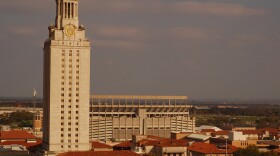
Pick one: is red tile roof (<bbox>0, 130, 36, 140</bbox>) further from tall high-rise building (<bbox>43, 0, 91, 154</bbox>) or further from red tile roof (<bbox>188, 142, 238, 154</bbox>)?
red tile roof (<bbox>188, 142, 238, 154</bbox>)

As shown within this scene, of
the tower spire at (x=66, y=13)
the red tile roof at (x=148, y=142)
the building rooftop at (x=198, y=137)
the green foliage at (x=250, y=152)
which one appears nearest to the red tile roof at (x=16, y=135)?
the red tile roof at (x=148, y=142)

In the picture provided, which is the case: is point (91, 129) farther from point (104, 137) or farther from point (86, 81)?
point (86, 81)

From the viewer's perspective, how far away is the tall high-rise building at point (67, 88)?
337ft

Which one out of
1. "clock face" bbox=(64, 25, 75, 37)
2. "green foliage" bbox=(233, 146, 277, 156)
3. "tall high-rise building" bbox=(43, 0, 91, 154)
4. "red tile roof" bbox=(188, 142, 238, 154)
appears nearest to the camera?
"tall high-rise building" bbox=(43, 0, 91, 154)

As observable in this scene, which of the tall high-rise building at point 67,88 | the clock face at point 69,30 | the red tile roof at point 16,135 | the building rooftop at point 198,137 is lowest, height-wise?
the building rooftop at point 198,137

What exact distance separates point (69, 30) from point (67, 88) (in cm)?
1035

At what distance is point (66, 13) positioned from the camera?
106625 mm

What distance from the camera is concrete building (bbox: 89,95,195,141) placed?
16775cm

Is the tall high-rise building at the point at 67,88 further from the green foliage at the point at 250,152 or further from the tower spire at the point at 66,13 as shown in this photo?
the green foliage at the point at 250,152

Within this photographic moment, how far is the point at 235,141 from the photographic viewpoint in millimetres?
133625

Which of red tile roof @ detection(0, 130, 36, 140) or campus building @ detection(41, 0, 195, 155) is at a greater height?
campus building @ detection(41, 0, 195, 155)

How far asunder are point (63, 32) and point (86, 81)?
9501mm

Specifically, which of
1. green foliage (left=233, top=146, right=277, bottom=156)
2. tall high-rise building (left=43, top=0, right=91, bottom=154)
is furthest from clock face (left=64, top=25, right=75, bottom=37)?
green foliage (left=233, top=146, right=277, bottom=156)

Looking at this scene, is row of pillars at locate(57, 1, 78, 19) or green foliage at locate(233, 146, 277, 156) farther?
green foliage at locate(233, 146, 277, 156)
